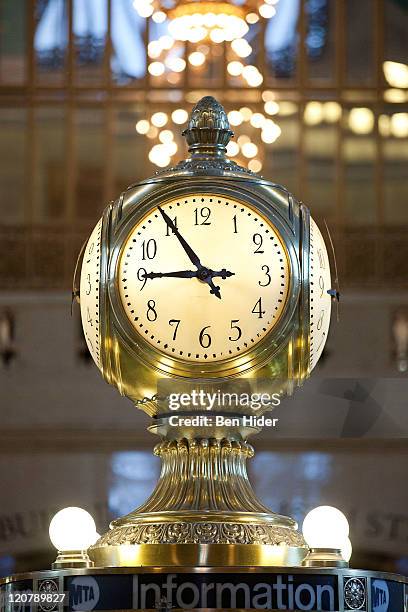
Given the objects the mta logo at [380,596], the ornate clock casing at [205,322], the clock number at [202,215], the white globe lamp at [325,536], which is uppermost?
the clock number at [202,215]

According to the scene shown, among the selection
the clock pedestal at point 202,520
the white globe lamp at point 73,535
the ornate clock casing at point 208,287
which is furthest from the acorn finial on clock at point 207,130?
the white globe lamp at point 73,535

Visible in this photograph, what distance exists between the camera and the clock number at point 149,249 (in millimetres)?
1632

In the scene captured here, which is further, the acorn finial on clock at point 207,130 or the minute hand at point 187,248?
the acorn finial on clock at point 207,130

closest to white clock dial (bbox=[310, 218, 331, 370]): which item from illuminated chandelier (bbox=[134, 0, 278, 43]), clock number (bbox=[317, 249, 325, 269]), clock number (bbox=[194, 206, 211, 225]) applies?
clock number (bbox=[317, 249, 325, 269])

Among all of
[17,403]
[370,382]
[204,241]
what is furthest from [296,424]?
[17,403]

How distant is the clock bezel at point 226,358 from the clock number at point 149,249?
21mm

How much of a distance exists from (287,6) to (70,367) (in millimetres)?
3080

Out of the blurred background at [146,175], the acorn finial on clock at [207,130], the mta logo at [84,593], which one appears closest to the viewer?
the mta logo at [84,593]

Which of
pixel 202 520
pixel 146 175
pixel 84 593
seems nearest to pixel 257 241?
pixel 202 520

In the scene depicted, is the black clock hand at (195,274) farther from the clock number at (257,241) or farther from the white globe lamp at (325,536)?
the white globe lamp at (325,536)

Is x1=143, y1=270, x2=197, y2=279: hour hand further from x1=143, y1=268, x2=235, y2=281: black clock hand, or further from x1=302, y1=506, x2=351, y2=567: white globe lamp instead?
x1=302, y1=506, x2=351, y2=567: white globe lamp

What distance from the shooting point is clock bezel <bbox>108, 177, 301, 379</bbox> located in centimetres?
161

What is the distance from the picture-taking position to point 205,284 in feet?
5.28

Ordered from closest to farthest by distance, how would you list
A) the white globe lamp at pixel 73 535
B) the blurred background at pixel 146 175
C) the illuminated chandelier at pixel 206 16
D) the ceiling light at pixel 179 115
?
the white globe lamp at pixel 73 535
the illuminated chandelier at pixel 206 16
the blurred background at pixel 146 175
the ceiling light at pixel 179 115
